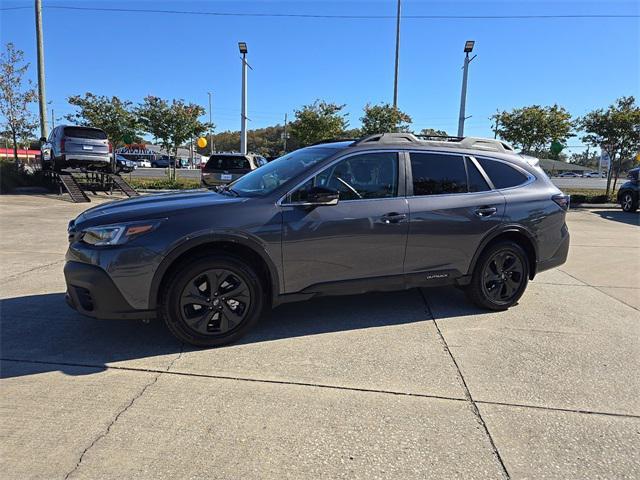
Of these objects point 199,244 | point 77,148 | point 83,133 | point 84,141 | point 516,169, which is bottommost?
point 199,244

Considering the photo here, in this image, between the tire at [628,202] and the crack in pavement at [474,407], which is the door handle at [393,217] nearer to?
the crack in pavement at [474,407]

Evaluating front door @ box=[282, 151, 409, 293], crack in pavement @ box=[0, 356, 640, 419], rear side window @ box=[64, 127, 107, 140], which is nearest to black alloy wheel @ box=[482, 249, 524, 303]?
front door @ box=[282, 151, 409, 293]

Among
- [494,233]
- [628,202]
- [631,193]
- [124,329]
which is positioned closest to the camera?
[124,329]

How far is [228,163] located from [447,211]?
1065 centimetres

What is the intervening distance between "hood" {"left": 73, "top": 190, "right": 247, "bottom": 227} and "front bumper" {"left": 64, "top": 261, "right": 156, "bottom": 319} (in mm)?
390

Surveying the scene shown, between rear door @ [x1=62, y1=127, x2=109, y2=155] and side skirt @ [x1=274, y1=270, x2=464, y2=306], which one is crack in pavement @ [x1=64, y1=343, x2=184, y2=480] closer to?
side skirt @ [x1=274, y1=270, x2=464, y2=306]

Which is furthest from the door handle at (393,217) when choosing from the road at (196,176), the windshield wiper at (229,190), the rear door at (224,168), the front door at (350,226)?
the road at (196,176)

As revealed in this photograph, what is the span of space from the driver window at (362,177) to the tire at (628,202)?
53.2 ft

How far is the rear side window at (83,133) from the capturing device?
50.4 feet

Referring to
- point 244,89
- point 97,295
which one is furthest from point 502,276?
point 244,89

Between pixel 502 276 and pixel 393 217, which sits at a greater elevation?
pixel 393 217

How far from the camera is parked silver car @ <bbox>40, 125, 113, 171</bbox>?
15.4 m

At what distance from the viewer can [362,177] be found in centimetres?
418

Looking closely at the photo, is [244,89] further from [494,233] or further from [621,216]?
[494,233]
